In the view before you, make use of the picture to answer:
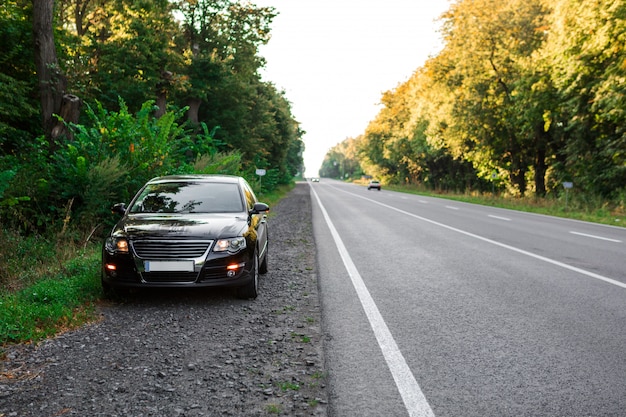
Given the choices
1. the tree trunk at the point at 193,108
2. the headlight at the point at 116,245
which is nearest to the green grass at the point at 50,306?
the headlight at the point at 116,245

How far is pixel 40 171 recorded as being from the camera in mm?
10031

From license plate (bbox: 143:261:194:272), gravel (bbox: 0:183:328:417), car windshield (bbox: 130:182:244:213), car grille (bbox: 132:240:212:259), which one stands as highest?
car windshield (bbox: 130:182:244:213)

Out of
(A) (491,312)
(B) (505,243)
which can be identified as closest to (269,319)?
(A) (491,312)

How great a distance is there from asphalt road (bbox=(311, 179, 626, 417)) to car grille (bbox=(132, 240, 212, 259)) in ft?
5.86

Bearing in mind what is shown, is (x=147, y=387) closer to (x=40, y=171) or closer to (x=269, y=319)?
(x=269, y=319)

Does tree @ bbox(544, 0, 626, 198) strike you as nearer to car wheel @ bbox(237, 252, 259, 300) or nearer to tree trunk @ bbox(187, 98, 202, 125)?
tree trunk @ bbox(187, 98, 202, 125)

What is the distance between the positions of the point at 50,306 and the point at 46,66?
8.99 meters

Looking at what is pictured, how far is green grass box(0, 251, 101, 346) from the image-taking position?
15.1 ft

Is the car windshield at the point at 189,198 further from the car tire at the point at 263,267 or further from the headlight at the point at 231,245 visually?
the car tire at the point at 263,267

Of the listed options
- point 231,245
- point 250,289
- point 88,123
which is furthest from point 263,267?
point 88,123

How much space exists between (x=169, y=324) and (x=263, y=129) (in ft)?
96.0

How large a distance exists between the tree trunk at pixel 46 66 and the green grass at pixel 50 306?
6.96 metres

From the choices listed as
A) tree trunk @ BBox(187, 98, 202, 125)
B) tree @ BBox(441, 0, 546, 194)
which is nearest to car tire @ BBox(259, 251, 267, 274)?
tree trunk @ BBox(187, 98, 202, 125)

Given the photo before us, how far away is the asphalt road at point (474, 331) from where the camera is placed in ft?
11.2
